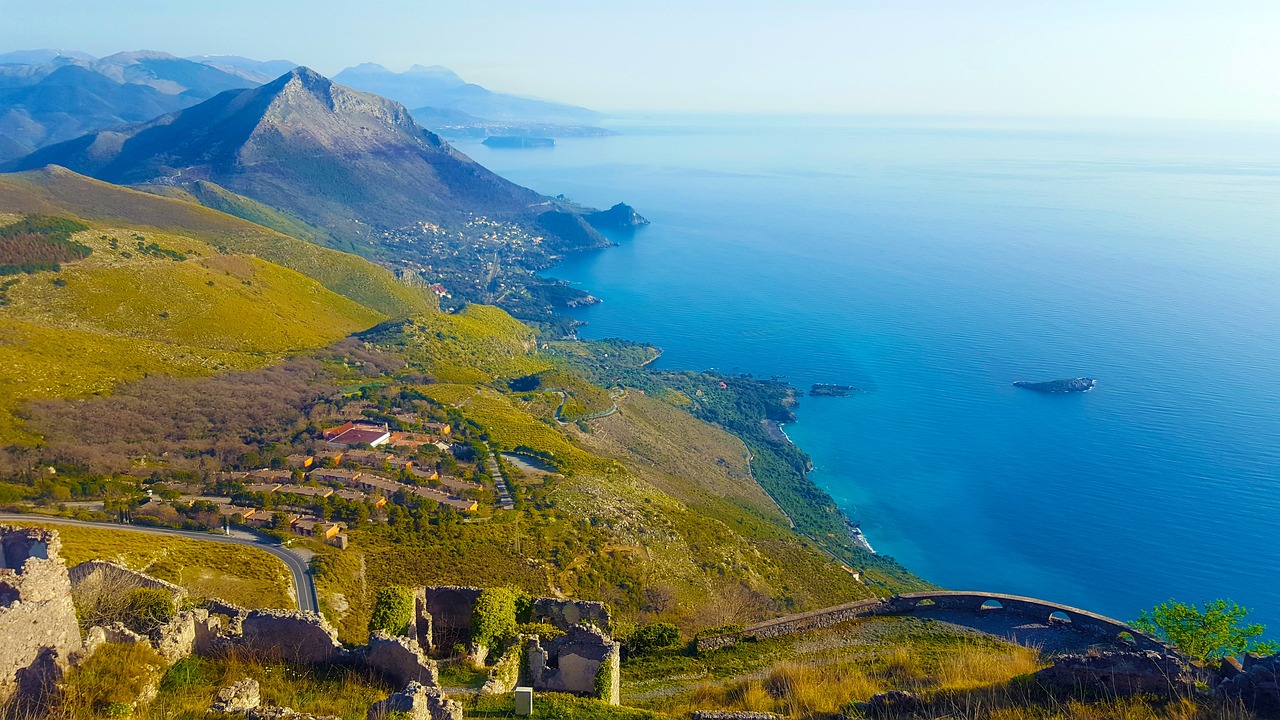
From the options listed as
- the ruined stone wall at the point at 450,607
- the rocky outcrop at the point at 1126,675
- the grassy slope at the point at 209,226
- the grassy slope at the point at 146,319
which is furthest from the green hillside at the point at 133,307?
the rocky outcrop at the point at 1126,675

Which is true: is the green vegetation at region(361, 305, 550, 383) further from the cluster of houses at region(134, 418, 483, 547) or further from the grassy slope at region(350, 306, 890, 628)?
the cluster of houses at region(134, 418, 483, 547)

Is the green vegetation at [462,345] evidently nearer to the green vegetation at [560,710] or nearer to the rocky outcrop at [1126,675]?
the green vegetation at [560,710]

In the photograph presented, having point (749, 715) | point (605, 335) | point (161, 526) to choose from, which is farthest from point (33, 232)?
point (749, 715)

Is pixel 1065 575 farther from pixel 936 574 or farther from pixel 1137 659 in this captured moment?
pixel 1137 659

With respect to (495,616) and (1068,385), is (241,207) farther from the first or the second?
(495,616)

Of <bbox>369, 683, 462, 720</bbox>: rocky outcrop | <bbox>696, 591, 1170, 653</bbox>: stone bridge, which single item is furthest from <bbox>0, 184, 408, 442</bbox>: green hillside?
<bbox>696, 591, 1170, 653</bbox>: stone bridge
